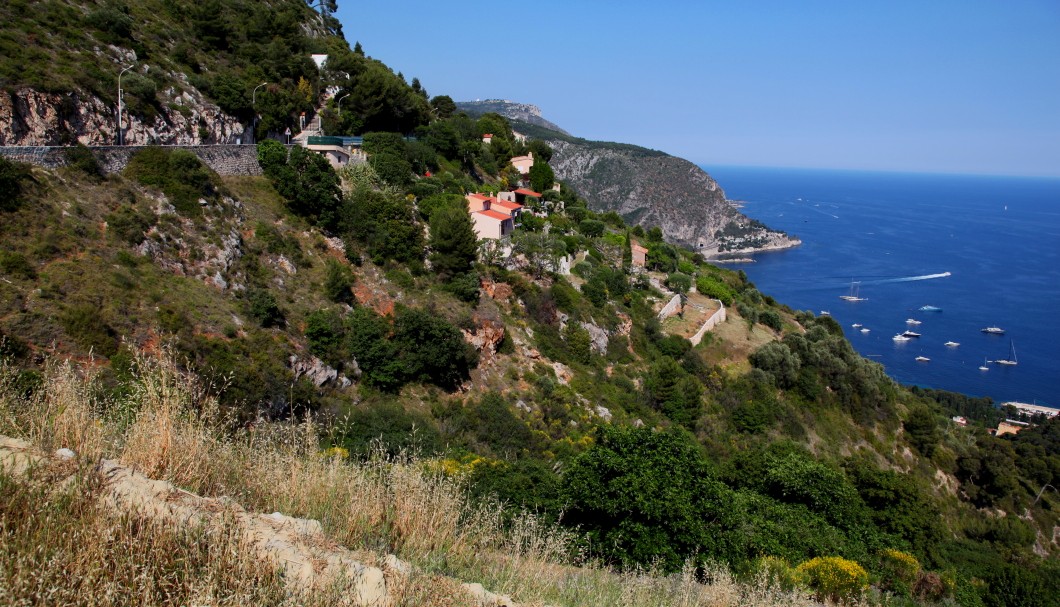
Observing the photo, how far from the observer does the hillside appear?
3.97m

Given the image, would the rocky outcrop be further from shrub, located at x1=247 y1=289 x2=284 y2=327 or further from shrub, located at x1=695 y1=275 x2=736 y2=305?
shrub, located at x1=247 y1=289 x2=284 y2=327

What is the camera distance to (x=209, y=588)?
2.67 m

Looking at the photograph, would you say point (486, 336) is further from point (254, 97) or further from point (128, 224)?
point (254, 97)

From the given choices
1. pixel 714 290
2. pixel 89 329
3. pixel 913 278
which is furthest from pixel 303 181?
pixel 913 278

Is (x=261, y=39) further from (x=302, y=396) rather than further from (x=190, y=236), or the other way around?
(x=302, y=396)

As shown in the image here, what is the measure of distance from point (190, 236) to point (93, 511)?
696 inches

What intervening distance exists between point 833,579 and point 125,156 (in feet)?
73.8

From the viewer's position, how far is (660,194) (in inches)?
5699

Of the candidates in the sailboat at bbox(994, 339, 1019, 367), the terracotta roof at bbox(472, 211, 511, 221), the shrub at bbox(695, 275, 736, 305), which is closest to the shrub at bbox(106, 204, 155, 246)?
the terracotta roof at bbox(472, 211, 511, 221)

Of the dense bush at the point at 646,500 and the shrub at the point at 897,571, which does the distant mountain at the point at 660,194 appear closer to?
the shrub at the point at 897,571

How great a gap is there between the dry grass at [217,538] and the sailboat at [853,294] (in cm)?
9431

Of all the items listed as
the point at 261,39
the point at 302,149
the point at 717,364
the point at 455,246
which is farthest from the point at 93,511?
the point at 261,39

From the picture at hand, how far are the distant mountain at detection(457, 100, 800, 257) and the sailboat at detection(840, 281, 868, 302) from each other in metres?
34.5

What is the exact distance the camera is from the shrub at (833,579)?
8.59m
